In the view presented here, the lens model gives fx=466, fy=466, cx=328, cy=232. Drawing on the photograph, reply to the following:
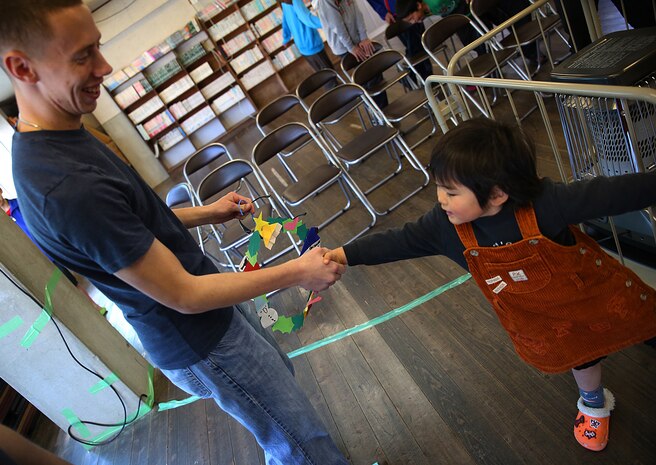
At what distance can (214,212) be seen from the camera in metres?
1.56

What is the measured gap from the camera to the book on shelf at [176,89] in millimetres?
8234

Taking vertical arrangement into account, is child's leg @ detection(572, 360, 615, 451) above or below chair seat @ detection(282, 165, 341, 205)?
below

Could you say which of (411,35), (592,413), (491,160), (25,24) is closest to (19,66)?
(25,24)

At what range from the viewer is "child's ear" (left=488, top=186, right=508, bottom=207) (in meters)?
1.15

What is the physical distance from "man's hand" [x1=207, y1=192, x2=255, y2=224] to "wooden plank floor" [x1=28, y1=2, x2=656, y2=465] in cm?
116

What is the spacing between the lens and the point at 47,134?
980 millimetres

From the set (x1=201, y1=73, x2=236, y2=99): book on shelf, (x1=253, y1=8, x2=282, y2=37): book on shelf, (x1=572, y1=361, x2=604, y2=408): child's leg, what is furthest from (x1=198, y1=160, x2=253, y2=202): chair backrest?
(x1=253, y1=8, x2=282, y2=37): book on shelf

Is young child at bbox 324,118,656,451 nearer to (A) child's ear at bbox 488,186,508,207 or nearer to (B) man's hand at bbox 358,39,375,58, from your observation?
(A) child's ear at bbox 488,186,508,207

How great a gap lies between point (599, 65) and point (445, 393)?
1.40 meters

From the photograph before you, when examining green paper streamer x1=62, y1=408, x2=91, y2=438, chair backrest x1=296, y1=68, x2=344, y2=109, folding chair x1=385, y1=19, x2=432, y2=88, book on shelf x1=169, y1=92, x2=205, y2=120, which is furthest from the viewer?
book on shelf x1=169, y1=92, x2=205, y2=120

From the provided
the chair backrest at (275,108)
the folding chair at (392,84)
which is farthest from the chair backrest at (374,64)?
the chair backrest at (275,108)

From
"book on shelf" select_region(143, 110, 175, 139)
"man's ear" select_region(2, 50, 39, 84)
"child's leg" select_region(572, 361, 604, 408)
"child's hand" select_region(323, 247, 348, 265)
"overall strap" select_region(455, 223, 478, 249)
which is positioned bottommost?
"child's leg" select_region(572, 361, 604, 408)

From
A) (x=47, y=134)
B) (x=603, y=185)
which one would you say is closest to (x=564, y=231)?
(x=603, y=185)

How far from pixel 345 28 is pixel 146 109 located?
493cm
